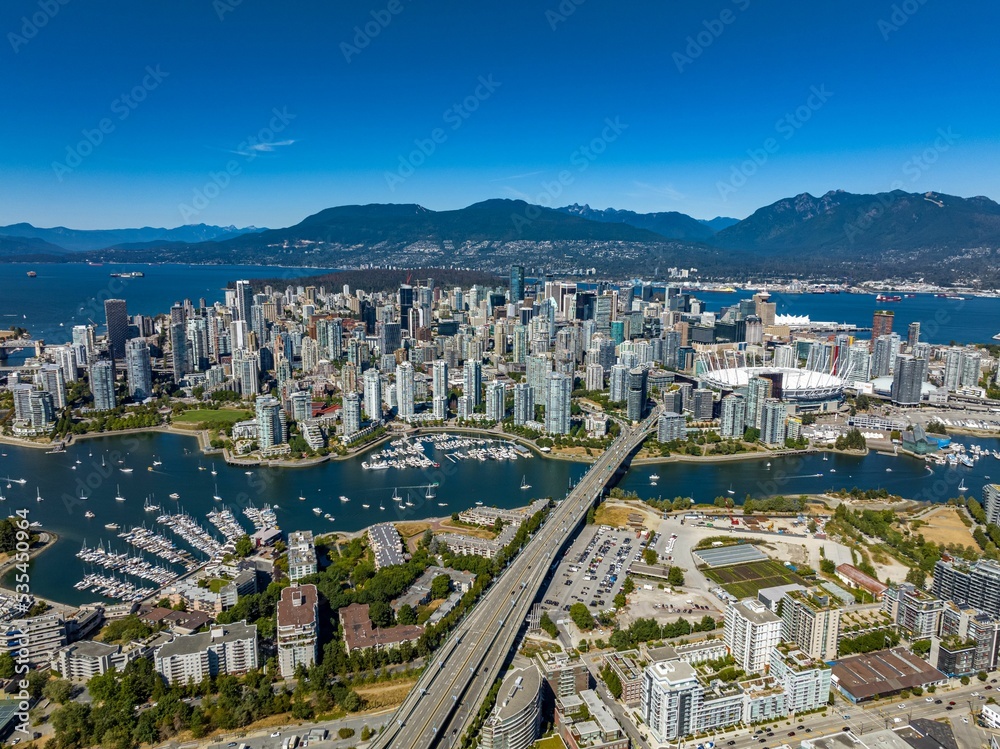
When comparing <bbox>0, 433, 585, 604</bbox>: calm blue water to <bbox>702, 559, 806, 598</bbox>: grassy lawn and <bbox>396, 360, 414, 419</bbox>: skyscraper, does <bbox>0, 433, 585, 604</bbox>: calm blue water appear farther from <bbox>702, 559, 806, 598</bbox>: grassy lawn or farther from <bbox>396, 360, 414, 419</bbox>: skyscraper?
<bbox>702, 559, 806, 598</bbox>: grassy lawn

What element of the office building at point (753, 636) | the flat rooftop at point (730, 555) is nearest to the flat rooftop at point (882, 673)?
the office building at point (753, 636)

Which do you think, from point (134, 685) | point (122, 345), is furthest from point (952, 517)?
point (122, 345)

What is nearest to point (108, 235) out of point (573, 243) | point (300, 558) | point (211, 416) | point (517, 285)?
point (573, 243)

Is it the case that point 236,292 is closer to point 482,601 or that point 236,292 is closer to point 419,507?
point 419,507

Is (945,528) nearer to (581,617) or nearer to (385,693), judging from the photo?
(581,617)

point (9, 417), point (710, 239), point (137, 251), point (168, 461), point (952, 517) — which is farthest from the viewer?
point (710, 239)

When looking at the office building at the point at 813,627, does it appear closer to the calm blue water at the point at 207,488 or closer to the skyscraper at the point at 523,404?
the calm blue water at the point at 207,488

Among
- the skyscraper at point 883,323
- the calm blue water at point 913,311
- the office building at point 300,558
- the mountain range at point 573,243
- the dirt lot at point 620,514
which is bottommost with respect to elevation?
the dirt lot at point 620,514
